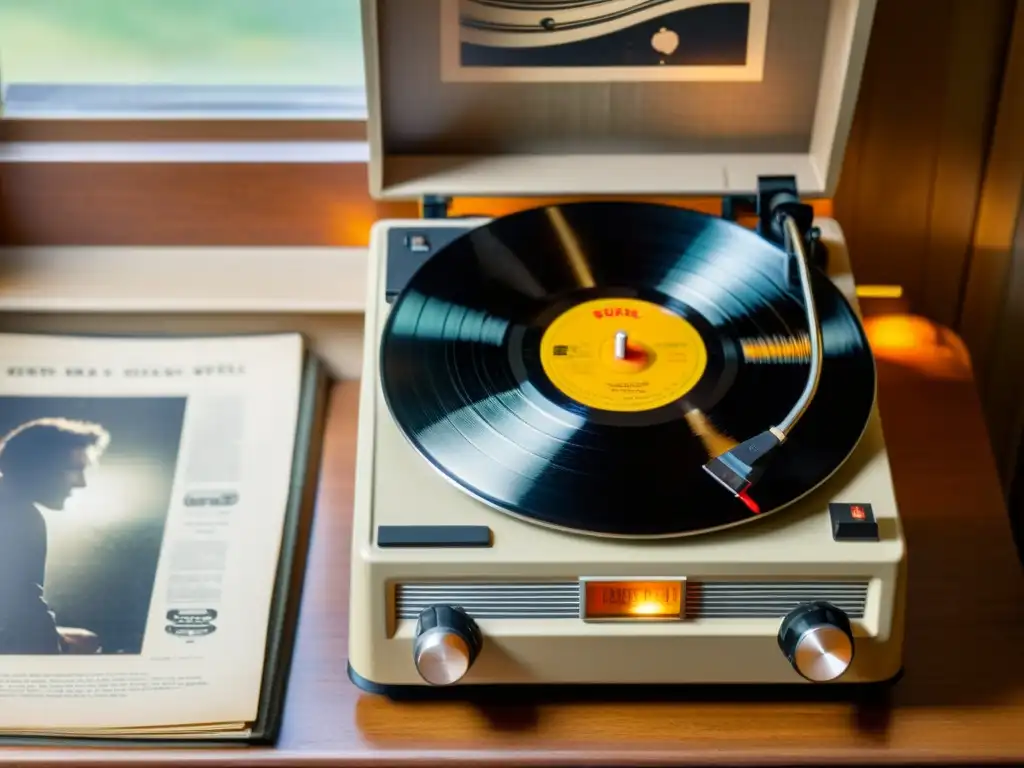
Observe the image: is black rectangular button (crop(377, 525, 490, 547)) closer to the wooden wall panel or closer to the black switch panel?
the black switch panel

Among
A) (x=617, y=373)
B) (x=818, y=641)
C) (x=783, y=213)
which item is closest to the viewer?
(x=818, y=641)

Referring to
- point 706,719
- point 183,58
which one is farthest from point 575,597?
point 183,58

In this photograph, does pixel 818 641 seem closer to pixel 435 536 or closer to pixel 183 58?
pixel 435 536

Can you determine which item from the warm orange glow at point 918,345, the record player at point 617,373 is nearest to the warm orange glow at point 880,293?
the warm orange glow at point 918,345

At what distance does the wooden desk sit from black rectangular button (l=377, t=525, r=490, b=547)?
15 cm

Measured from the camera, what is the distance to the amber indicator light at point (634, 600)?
0.89 m

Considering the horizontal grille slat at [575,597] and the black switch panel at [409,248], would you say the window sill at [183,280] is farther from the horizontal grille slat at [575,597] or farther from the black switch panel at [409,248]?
the horizontal grille slat at [575,597]

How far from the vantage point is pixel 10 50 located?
136 cm

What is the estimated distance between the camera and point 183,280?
1.32m

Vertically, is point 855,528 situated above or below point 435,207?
below

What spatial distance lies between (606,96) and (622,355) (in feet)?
1.06

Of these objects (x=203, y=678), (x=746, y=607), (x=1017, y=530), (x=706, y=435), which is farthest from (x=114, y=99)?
(x=1017, y=530)

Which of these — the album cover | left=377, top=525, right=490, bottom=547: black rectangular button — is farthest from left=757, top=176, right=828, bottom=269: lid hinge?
the album cover

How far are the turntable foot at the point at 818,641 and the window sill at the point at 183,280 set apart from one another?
1.88ft
